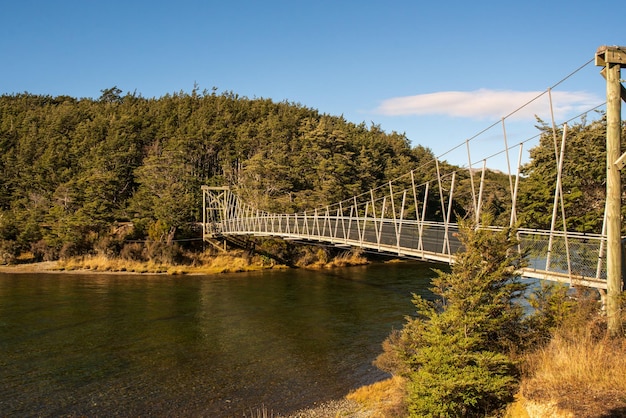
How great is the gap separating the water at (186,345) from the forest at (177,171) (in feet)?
25.9

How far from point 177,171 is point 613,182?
36.1 metres

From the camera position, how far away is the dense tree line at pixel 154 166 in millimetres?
33781

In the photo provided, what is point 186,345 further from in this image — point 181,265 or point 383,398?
point 181,265

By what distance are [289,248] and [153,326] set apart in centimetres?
1977

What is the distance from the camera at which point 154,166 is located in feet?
127

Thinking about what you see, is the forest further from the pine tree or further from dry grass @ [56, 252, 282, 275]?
the pine tree

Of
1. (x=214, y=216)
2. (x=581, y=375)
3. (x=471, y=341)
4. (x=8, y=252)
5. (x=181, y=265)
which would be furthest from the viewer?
(x=214, y=216)

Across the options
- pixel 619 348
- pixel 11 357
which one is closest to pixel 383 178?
pixel 11 357

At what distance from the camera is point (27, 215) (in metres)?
34.2

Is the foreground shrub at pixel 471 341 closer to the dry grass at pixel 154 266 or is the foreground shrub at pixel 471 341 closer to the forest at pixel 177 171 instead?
the forest at pixel 177 171

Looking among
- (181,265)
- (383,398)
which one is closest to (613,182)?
→ (383,398)

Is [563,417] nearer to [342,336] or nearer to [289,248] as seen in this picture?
[342,336]

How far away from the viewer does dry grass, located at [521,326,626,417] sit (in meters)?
5.25

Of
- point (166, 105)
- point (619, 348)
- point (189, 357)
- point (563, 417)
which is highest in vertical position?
point (166, 105)
